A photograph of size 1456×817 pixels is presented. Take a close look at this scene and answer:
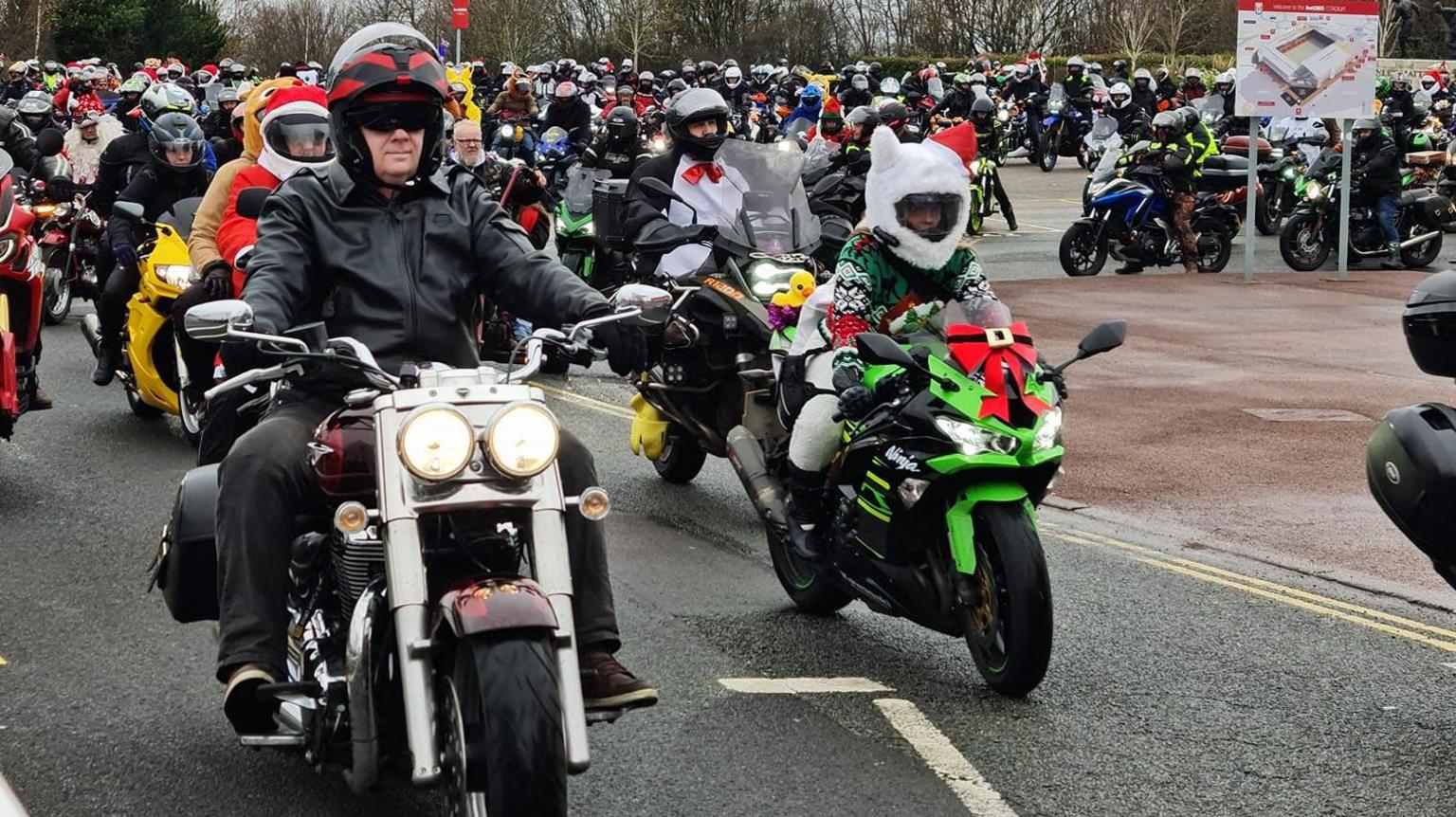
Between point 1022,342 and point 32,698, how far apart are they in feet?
10.4

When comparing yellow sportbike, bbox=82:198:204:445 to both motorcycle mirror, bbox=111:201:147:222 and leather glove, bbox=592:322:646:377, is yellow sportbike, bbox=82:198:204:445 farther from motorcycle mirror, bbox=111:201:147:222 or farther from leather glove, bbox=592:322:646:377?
leather glove, bbox=592:322:646:377

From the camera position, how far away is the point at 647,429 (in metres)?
10.0

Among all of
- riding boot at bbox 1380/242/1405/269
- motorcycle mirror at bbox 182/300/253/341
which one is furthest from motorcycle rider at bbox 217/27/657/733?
riding boot at bbox 1380/242/1405/269

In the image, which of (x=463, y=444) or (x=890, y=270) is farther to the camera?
(x=890, y=270)

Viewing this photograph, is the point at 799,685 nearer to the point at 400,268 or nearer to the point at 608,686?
the point at 608,686

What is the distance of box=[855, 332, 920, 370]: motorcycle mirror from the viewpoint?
20.1 feet

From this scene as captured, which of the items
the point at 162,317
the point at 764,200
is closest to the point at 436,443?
the point at 764,200

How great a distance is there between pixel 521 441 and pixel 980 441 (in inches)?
87.1

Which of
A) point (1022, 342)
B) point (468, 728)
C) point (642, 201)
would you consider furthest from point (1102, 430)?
point (468, 728)

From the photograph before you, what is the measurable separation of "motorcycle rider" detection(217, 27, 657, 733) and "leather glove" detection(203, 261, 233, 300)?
3672 mm

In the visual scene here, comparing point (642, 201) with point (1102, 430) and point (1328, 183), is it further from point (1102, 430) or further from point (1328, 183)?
point (1328, 183)

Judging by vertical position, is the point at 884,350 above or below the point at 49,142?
below

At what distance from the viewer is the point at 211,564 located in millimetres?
5059

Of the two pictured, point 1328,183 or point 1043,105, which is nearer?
point 1328,183
